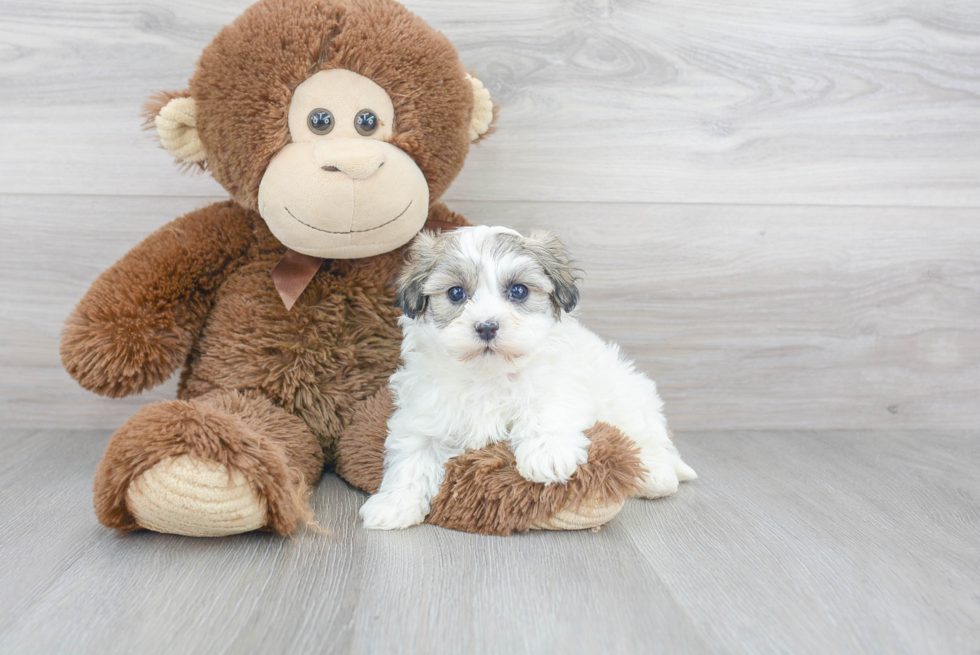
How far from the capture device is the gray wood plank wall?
1847 mm

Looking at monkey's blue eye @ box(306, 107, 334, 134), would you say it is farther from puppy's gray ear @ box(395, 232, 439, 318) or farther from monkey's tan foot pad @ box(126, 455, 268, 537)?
monkey's tan foot pad @ box(126, 455, 268, 537)

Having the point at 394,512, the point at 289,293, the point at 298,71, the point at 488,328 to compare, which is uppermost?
the point at 298,71

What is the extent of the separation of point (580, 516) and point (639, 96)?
1170 mm

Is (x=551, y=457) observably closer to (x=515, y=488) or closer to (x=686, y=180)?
(x=515, y=488)

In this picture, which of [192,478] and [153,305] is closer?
[192,478]

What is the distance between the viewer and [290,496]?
1.24m

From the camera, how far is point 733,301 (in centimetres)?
204

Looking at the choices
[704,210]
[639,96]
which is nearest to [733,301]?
[704,210]


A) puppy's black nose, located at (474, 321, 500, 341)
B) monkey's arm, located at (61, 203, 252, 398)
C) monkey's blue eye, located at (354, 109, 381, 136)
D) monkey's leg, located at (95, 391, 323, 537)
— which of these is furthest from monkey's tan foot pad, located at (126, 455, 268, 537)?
monkey's blue eye, located at (354, 109, 381, 136)

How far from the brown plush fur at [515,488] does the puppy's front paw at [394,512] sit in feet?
0.10

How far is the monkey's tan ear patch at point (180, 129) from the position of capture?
1.45 meters

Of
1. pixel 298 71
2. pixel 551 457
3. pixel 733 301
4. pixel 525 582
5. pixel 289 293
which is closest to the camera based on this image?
pixel 525 582

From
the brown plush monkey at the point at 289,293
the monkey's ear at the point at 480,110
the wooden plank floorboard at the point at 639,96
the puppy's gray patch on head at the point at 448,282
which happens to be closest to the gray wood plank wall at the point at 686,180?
the wooden plank floorboard at the point at 639,96

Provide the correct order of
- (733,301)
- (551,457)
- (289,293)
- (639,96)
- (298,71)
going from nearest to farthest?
(551,457) < (298,71) < (289,293) < (639,96) < (733,301)
